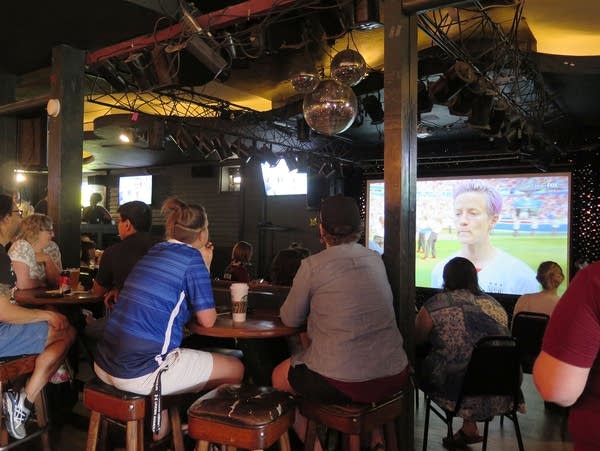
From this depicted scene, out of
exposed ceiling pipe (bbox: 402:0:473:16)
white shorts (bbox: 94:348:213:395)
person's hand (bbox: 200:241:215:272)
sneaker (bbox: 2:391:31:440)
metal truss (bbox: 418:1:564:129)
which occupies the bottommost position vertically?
sneaker (bbox: 2:391:31:440)

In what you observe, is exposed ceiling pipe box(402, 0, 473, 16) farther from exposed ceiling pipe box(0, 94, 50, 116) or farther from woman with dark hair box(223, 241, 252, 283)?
woman with dark hair box(223, 241, 252, 283)

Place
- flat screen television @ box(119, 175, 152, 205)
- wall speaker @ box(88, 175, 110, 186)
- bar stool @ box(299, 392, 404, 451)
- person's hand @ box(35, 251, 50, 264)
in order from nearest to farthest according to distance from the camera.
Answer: bar stool @ box(299, 392, 404, 451) < person's hand @ box(35, 251, 50, 264) < flat screen television @ box(119, 175, 152, 205) < wall speaker @ box(88, 175, 110, 186)

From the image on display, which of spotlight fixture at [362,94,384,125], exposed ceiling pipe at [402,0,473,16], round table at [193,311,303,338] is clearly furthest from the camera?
spotlight fixture at [362,94,384,125]

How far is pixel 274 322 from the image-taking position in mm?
2332

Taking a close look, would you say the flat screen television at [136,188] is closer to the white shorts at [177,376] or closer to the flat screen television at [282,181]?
the flat screen television at [282,181]

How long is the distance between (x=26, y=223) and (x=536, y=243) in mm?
7024

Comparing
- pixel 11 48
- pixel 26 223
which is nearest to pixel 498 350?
pixel 26 223

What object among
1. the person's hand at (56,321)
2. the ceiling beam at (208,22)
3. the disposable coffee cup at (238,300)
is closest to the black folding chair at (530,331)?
the disposable coffee cup at (238,300)

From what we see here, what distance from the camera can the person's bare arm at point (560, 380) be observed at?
1129mm

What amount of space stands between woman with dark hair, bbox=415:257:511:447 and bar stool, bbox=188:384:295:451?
113cm

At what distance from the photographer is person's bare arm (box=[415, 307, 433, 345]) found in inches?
110

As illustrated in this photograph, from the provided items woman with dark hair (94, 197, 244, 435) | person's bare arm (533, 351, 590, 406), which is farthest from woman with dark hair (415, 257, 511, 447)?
person's bare arm (533, 351, 590, 406)

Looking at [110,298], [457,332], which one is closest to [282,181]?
[110,298]

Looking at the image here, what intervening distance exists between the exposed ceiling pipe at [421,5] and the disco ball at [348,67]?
1.02 m
